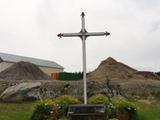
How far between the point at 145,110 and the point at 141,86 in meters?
5.99

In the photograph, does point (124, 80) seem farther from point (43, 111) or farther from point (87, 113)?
point (87, 113)

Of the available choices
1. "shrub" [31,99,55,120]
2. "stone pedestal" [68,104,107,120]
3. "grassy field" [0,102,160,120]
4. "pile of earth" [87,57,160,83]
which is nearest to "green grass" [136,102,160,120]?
"grassy field" [0,102,160,120]

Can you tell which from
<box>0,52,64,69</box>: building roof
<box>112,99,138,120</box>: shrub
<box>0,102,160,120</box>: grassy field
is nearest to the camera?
<box>112,99,138,120</box>: shrub

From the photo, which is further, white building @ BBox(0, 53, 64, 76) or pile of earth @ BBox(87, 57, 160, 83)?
white building @ BBox(0, 53, 64, 76)

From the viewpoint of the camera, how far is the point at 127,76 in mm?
31344

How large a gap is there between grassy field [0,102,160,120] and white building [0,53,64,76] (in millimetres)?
39036

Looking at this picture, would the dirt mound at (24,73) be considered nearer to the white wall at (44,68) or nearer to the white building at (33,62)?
the white building at (33,62)

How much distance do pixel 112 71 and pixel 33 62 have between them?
3557 cm

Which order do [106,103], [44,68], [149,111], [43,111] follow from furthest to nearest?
[44,68] < [149,111] < [106,103] < [43,111]

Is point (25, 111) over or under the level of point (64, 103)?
under

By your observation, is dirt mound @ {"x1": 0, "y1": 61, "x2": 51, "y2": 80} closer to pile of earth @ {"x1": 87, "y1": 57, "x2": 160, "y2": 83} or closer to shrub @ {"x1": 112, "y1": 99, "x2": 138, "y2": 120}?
pile of earth @ {"x1": 87, "y1": 57, "x2": 160, "y2": 83}

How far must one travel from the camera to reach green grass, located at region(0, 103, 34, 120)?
19070mm

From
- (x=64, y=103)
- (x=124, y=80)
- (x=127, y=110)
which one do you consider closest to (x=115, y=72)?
(x=124, y=80)

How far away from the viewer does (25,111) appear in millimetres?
20797
